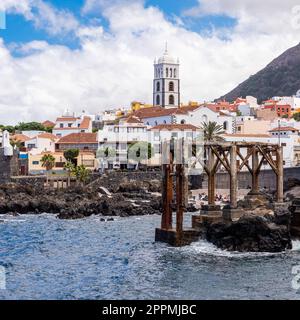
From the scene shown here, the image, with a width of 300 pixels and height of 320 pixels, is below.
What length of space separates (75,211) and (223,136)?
46569 millimetres

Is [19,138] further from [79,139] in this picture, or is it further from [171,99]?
[171,99]

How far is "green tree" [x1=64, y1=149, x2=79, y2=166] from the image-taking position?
3898 inches

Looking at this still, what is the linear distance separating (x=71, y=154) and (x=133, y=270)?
6839 cm

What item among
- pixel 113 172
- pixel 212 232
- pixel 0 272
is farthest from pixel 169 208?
pixel 113 172

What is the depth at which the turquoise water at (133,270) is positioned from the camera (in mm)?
26797

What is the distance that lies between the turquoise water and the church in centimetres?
10681

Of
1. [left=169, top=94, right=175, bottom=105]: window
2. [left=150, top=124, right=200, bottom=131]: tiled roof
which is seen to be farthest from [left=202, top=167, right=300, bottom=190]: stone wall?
[left=169, top=94, right=175, bottom=105]: window

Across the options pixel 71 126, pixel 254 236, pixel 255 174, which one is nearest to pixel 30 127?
pixel 71 126

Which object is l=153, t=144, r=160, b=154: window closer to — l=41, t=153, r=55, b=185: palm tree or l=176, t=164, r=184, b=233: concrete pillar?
l=41, t=153, r=55, b=185: palm tree

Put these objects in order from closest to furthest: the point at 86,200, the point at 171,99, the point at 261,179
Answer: the point at 86,200 < the point at 261,179 < the point at 171,99

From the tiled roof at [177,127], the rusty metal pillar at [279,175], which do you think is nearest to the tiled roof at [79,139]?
the tiled roof at [177,127]

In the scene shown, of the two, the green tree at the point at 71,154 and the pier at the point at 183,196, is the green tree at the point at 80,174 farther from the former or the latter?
the pier at the point at 183,196

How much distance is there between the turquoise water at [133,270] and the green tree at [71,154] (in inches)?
2079

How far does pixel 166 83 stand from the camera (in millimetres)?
151125
